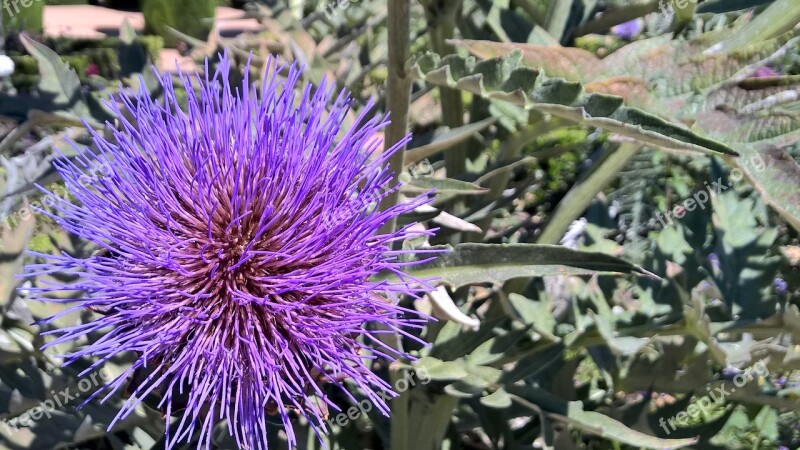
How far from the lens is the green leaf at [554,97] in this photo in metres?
0.76

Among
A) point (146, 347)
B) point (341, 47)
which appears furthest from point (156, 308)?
point (341, 47)

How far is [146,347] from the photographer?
84 centimetres

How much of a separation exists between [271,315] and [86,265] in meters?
0.22

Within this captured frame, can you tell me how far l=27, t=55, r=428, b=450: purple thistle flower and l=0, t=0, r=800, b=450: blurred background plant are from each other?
9cm

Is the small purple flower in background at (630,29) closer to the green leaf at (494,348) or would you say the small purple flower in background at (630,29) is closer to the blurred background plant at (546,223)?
the blurred background plant at (546,223)

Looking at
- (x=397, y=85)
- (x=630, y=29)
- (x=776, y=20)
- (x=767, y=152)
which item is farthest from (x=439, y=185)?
(x=630, y=29)

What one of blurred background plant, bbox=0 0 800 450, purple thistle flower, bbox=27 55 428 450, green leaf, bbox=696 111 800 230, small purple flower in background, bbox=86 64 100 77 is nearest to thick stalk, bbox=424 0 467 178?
blurred background plant, bbox=0 0 800 450

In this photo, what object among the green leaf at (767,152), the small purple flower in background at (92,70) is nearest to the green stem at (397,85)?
the green leaf at (767,152)

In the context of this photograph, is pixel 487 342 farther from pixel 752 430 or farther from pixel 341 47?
pixel 752 430

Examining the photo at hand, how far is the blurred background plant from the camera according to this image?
33.8 inches

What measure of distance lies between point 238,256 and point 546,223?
2.08 feet

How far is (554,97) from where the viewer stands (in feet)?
2.70

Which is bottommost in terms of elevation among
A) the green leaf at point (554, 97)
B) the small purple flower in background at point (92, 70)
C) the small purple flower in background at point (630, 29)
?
the small purple flower in background at point (92, 70)

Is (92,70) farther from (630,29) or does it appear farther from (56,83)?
(56,83)
